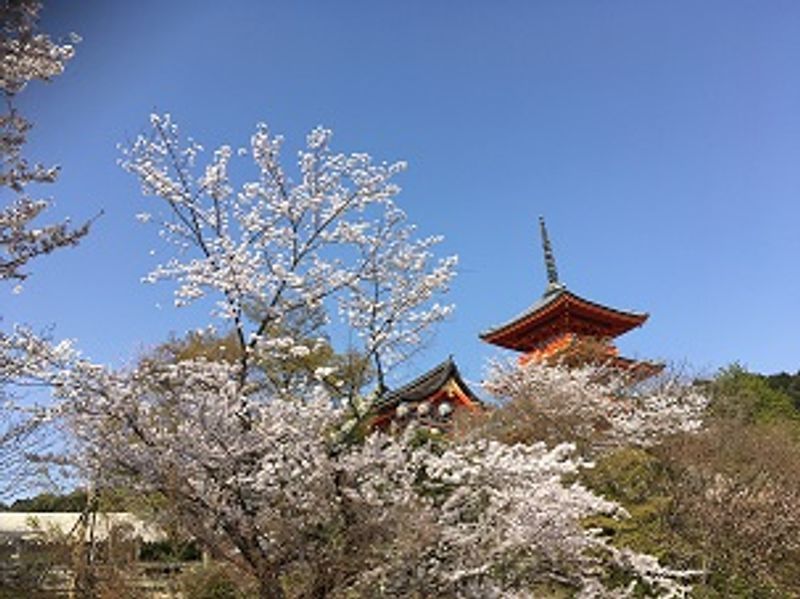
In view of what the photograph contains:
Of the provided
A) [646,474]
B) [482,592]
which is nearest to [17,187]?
[482,592]

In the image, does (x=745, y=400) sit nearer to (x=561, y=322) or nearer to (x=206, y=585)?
(x=561, y=322)

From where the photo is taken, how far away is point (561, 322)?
86.3ft

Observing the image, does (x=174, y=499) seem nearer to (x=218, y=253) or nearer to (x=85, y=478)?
(x=85, y=478)

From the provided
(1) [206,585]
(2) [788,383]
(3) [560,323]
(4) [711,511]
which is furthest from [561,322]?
(2) [788,383]

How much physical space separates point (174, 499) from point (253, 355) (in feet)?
4.59

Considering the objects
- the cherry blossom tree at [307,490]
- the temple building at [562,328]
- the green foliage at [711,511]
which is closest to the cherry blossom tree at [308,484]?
the cherry blossom tree at [307,490]

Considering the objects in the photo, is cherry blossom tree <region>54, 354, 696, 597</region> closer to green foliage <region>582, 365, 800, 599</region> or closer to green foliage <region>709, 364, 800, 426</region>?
green foliage <region>582, 365, 800, 599</region>

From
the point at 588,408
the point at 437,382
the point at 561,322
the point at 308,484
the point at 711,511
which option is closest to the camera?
the point at 308,484

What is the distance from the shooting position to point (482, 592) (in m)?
5.98

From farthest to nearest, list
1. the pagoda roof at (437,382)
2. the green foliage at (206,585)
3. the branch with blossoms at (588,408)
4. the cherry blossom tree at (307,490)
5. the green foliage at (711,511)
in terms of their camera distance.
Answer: the pagoda roof at (437,382)
the branch with blossoms at (588,408)
the green foliage at (711,511)
the green foliage at (206,585)
the cherry blossom tree at (307,490)

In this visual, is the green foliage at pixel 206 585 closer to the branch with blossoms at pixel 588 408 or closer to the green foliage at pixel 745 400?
the branch with blossoms at pixel 588 408

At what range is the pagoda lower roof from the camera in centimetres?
2581

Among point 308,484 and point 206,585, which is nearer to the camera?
point 308,484

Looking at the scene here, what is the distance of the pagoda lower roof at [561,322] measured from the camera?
84.7 ft
